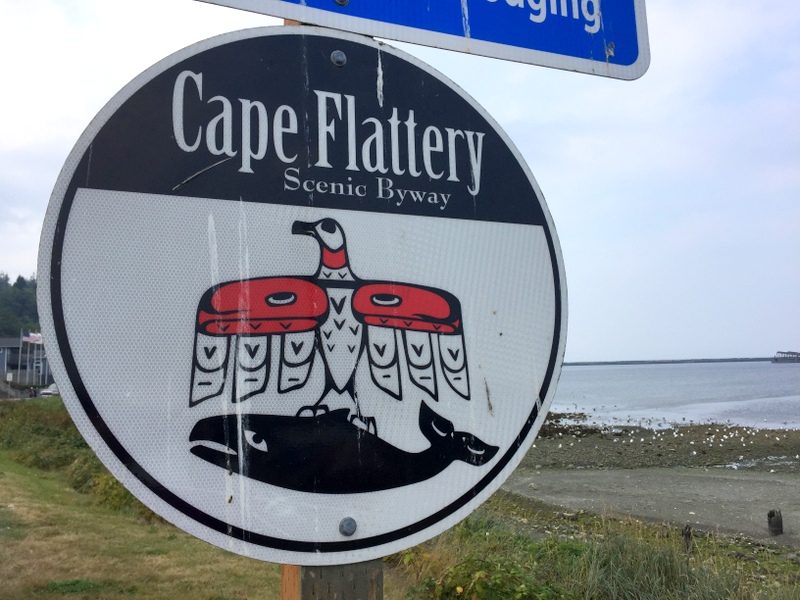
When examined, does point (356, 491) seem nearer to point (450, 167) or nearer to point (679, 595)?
point (450, 167)

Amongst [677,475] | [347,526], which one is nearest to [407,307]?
[347,526]

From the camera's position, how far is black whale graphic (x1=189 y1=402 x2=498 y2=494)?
3.90 ft

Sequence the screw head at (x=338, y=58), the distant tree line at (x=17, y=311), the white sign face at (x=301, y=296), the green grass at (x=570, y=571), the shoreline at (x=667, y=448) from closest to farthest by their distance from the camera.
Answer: the white sign face at (x=301, y=296) < the screw head at (x=338, y=58) < the green grass at (x=570, y=571) < the shoreline at (x=667, y=448) < the distant tree line at (x=17, y=311)

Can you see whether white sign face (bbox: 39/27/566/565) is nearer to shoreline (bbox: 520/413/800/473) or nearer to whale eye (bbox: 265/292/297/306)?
whale eye (bbox: 265/292/297/306)

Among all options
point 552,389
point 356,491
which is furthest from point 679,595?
point 356,491

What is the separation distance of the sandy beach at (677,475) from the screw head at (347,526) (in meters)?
6.41

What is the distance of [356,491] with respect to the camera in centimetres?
127

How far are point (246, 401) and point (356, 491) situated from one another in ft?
0.88

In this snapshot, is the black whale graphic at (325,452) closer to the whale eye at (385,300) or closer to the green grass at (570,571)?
the whale eye at (385,300)

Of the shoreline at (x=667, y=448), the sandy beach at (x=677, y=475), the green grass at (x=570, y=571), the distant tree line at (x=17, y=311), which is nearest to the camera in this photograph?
the green grass at (x=570, y=571)

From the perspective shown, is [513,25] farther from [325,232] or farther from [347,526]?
[347,526]

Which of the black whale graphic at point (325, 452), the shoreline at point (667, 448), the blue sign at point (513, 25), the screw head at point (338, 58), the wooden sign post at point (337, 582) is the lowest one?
the shoreline at point (667, 448)

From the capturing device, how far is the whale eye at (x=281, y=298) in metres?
1.27

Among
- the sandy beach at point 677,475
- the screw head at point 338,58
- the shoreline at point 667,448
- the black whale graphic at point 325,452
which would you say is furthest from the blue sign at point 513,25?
the shoreline at point 667,448
